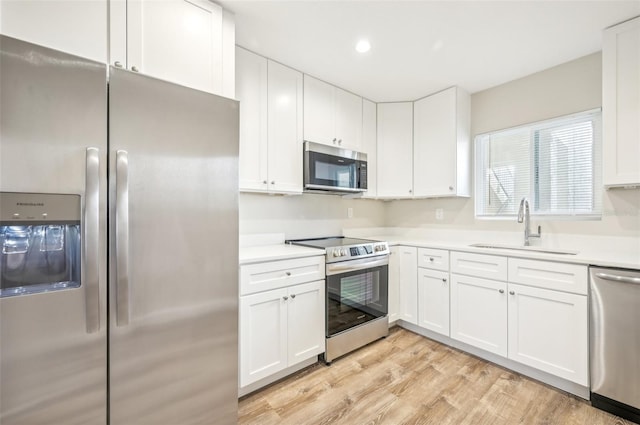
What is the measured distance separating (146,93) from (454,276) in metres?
2.51

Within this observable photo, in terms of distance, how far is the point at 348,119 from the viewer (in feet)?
9.43

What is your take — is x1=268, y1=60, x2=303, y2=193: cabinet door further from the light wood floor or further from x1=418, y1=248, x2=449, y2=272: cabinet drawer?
the light wood floor

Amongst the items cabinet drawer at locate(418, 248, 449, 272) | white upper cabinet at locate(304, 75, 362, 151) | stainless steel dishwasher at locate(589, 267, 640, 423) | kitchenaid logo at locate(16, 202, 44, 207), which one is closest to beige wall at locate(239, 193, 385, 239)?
white upper cabinet at locate(304, 75, 362, 151)

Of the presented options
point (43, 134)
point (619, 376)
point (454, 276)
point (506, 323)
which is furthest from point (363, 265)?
point (43, 134)

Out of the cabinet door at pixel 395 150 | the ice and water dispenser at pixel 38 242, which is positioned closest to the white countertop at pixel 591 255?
the cabinet door at pixel 395 150

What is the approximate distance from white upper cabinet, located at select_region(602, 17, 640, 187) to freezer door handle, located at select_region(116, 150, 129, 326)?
2872mm

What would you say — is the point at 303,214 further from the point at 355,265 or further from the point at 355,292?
the point at 355,292

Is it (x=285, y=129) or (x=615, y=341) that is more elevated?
(x=285, y=129)

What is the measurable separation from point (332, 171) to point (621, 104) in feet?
6.81

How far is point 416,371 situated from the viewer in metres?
2.15

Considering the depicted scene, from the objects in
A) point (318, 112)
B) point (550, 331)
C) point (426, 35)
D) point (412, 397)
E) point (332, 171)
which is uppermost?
point (426, 35)

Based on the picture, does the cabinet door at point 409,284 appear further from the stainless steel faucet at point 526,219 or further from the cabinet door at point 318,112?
the cabinet door at point 318,112

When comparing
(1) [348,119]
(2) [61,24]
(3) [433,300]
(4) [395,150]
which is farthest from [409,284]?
(2) [61,24]

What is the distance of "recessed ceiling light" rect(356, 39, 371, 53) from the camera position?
207 centimetres
